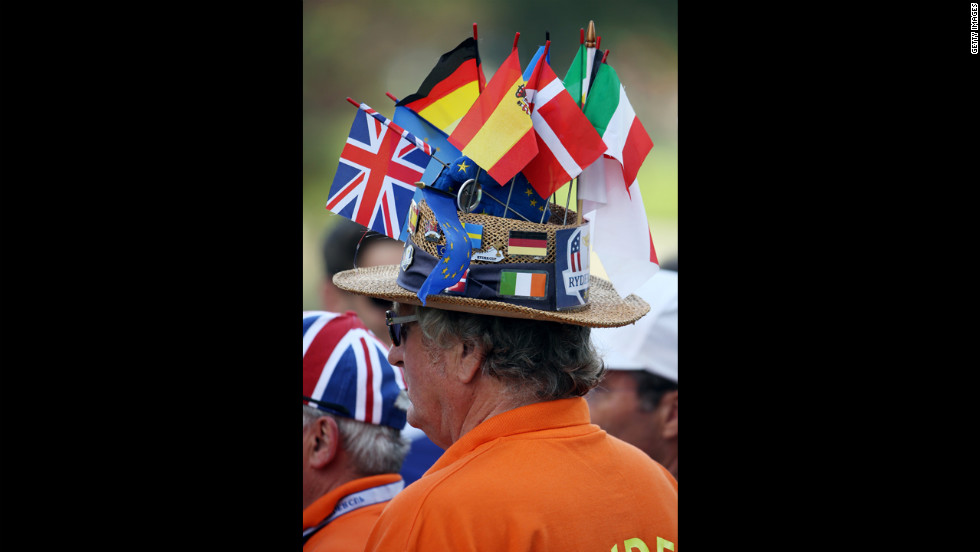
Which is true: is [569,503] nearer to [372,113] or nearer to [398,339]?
[398,339]

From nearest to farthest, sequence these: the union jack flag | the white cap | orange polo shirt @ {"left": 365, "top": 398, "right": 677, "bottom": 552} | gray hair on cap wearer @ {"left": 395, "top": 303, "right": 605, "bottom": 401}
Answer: orange polo shirt @ {"left": 365, "top": 398, "right": 677, "bottom": 552} → gray hair on cap wearer @ {"left": 395, "top": 303, "right": 605, "bottom": 401} → the union jack flag → the white cap

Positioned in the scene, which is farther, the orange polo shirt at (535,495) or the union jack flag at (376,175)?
the union jack flag at (376,175)

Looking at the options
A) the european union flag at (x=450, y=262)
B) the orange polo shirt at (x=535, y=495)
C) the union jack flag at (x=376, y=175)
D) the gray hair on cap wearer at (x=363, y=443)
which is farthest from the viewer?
the gray hair on cap wearer at (x=363, y=443)

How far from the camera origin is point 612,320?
2.03 meters

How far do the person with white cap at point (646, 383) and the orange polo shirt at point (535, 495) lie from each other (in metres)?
2.01

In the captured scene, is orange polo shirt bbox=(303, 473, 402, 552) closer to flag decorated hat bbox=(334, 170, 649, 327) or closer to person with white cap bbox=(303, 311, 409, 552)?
person with white cap bbox=(303, 311, 409, 552)

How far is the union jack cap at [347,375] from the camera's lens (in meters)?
3.06

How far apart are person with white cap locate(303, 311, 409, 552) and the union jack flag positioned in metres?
0.85

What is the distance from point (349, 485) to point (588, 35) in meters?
1.97

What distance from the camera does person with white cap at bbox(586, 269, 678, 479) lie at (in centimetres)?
415

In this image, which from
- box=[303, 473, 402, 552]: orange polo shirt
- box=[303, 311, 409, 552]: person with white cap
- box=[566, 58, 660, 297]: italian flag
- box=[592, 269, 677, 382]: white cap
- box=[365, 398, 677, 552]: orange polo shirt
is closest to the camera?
box=[365, 398, 677, 552]: orange polo shirt

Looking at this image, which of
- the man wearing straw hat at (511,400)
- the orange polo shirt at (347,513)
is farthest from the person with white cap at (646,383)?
the man wearing straw hat at (511,400)

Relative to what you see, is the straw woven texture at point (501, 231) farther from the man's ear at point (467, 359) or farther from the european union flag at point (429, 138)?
the man's ear at point (467, 359)

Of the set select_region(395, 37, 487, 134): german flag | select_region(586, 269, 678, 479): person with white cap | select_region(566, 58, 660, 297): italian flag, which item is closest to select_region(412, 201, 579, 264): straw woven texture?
select_region(566, 58, 660, 297): italian flag
